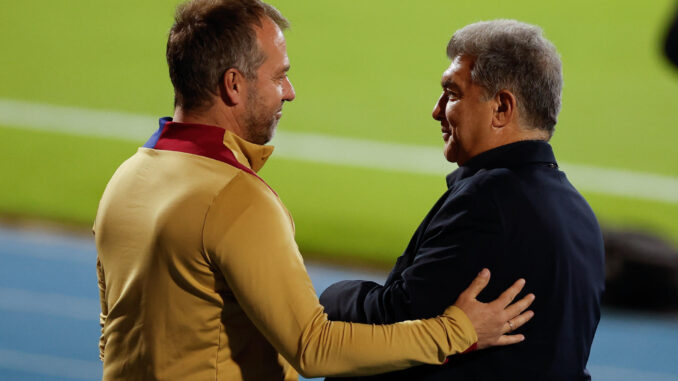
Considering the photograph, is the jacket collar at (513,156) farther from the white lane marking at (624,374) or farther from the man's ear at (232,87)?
the white lane marking at (624,374)

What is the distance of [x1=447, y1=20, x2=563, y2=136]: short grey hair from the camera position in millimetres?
2150

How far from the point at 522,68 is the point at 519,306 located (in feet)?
1.88

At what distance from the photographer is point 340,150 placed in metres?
8.19

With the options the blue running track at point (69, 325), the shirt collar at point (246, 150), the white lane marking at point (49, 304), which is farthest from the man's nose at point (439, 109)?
the white lane marking at point (49, 304)

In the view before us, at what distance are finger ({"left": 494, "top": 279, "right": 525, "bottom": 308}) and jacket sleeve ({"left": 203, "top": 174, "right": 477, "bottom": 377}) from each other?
16 cm

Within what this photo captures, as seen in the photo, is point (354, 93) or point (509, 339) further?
point (354, 93)

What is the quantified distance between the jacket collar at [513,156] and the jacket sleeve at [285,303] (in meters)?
0.45

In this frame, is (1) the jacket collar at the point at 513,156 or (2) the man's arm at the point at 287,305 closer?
(2) the man's arm at the point at 287,305

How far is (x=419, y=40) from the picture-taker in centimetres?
960

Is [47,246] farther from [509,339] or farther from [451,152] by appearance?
[509,339]

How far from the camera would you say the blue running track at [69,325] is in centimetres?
495

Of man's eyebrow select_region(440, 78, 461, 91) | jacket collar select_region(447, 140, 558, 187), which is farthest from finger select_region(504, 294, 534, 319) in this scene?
man's eyebrow select_region(440, 78, 461, 91)

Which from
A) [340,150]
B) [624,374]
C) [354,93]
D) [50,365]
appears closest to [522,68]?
[624,374]

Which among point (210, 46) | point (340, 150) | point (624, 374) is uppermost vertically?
point (210, 46)
